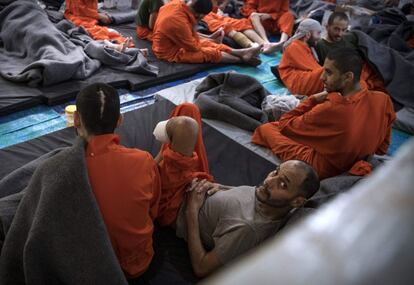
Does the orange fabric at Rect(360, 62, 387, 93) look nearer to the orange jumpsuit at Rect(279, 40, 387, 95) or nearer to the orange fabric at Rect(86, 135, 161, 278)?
the orange jumpsuit at Rect(279, 40, 387, 95)

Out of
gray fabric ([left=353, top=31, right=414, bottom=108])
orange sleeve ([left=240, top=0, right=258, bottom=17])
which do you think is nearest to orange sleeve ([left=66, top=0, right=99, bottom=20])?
orange sleeve ([left=240, top=0, right=258, bottom=17])

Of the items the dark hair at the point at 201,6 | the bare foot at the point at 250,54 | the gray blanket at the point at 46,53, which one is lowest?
the bare foot at the point at 250,54

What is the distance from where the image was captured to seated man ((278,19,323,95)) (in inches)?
124

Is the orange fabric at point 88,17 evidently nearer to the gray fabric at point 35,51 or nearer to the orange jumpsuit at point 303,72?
the gray fabric at point 35,51

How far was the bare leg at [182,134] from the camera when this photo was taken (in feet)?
5.08

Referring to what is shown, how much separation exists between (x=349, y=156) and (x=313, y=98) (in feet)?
1.37

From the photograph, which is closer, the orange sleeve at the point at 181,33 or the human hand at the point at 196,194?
the human hand at the point at 196,194

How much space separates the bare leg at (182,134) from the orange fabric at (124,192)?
0.15m

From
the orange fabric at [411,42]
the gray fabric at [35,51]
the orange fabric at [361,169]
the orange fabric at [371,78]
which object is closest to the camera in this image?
the orange fabric at [361,169]

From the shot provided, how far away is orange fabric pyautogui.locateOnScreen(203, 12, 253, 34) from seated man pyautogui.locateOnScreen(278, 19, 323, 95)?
3.53ft

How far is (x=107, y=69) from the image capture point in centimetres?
319

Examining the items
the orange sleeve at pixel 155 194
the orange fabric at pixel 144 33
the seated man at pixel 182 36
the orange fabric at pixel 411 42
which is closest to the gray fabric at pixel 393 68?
the orange fabric at pixel 411 42

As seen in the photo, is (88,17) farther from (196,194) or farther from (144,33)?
(196,194)


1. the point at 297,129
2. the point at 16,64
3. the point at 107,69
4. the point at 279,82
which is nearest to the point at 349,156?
the point at 297,129
